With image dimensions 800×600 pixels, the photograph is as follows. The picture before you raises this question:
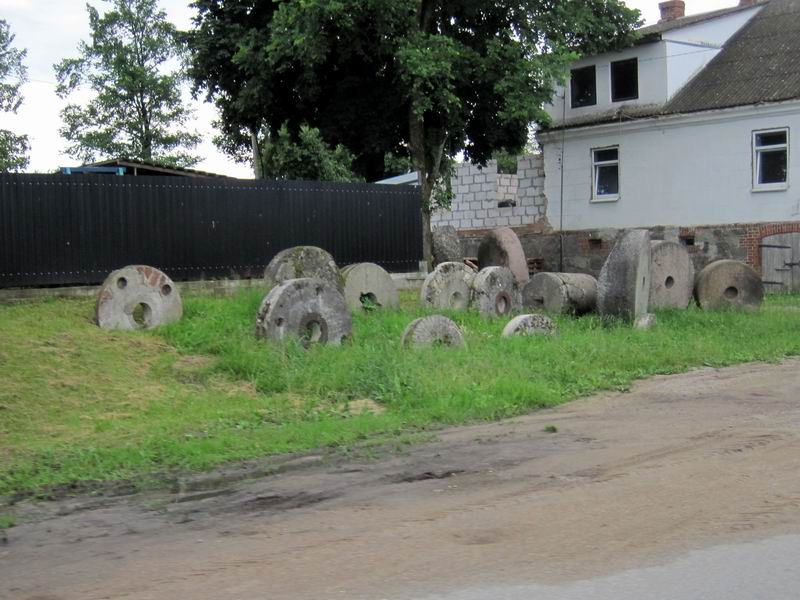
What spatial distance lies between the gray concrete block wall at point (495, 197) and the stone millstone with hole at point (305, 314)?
58.1 feet

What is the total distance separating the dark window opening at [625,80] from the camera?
28.9m

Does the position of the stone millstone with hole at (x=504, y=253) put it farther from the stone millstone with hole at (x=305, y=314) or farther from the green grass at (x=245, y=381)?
the stone millstone with hole at (x=305, y=314)

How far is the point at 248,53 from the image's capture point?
24281 mm

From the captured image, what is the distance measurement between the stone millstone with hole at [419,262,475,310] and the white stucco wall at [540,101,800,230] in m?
11.1

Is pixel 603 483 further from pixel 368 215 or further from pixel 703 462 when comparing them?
pixel 368 215

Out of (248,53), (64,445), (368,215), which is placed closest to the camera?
(64,445)

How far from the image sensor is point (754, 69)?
89.0 feet

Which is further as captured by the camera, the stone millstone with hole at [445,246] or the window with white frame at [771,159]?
the window with white frame at [771,159]

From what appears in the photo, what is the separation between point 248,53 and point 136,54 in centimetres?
2005

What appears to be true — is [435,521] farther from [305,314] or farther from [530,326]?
[530,326]

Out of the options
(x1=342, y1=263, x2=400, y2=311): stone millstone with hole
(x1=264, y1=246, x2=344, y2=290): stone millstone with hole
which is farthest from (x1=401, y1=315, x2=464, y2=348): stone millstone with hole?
(x1=342, y1=263, x2=400, y2=311): stone millstone with hole

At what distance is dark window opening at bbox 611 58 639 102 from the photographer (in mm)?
28906

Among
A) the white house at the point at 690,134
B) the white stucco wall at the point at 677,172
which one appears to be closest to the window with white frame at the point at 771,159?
the white house at the point at 690,134

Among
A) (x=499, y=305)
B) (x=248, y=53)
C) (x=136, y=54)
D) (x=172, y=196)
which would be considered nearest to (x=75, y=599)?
(x=172, y=196)
